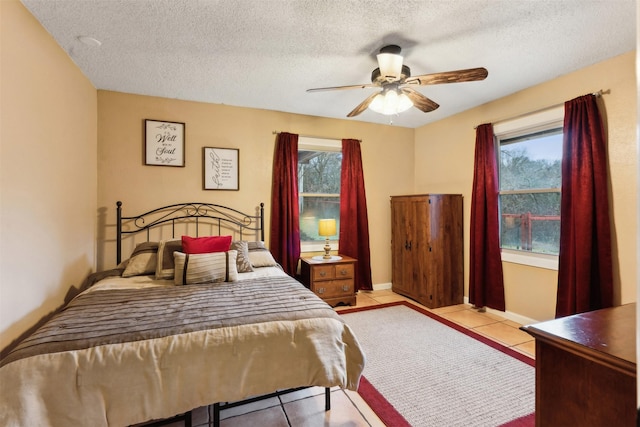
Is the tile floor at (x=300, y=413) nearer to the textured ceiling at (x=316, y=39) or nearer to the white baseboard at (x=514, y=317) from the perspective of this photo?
the white baseboard at (x=514, y=317)

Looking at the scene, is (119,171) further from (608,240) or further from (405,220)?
(608,240)

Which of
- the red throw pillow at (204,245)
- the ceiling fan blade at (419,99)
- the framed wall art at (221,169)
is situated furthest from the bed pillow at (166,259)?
the ceiling fan blade at (419,99)

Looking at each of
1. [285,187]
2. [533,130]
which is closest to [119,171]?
[285,187]

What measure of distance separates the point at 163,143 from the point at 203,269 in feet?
5.70

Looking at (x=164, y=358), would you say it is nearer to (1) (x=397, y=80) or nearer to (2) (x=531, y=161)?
(1) (x=397, y=80)

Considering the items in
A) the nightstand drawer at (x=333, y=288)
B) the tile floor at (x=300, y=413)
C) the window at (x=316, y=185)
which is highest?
the window at (x=316, y=185)

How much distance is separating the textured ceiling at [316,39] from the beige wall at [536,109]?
12 cm

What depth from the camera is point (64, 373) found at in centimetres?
125

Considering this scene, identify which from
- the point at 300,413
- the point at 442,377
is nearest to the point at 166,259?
the point at 300,413

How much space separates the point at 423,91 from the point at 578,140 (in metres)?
1.48

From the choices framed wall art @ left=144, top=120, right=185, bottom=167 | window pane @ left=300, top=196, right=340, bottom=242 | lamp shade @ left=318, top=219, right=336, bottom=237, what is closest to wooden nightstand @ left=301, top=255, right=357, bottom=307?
lamp shade @ left=318, top=219, right=336, bottom=237

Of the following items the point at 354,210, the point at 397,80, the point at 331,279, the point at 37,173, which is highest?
the point at 397,80

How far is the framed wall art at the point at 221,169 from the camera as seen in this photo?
348cm

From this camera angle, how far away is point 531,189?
312 cm
